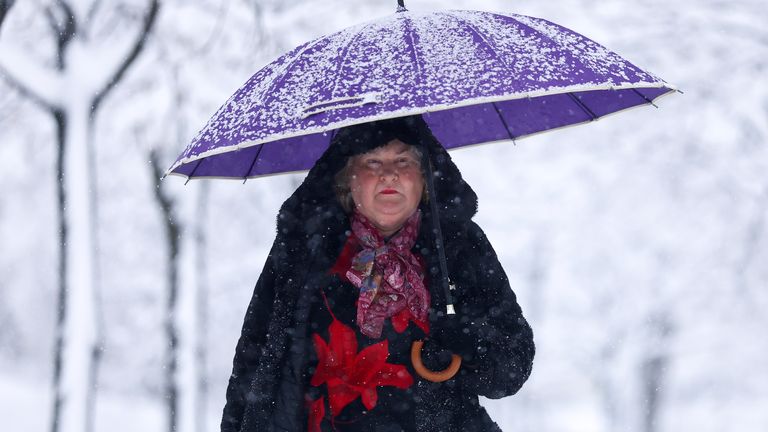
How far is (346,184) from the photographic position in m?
3.12

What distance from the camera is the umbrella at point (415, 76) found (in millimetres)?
2398

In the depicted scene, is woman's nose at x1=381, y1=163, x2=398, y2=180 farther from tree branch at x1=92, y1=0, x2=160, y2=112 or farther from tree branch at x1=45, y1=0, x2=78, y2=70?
tree branch at x1=45, y1=0, x2=78, y2=70

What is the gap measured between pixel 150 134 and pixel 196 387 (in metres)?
3.37

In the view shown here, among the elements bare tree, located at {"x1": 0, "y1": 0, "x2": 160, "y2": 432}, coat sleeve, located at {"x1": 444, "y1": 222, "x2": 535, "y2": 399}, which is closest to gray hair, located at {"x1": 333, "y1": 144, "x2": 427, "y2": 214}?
coat sleeve, located at {"x1": 444, "y1": 222, "x2": 535, "y2": 399}

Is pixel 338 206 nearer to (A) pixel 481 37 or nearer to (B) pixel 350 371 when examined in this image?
(B) pixel 350 371

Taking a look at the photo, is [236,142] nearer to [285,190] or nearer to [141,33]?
[141,33]

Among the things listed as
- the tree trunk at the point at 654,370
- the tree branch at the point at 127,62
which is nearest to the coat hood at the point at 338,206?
the tree branch at the point at 127,62

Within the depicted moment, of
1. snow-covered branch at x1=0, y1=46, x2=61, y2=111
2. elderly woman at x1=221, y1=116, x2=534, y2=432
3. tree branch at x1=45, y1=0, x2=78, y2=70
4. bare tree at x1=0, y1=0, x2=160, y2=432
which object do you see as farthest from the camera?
tree branch at x1=45, y1=0, x2=78, y2=70

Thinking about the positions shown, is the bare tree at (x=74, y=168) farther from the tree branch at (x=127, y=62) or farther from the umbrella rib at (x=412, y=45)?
the umbrella rib at (x=412, y=45)

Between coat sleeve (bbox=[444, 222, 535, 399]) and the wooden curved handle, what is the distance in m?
0.07

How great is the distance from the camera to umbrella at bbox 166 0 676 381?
2.40 metres

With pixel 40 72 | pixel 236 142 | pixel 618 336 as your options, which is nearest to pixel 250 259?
pixel 618 336

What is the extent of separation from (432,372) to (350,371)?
0.29m

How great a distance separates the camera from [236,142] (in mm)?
2551
